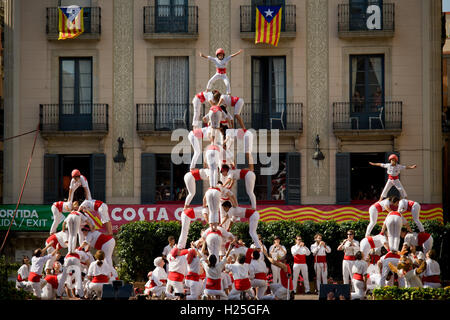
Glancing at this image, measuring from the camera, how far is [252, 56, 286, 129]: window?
34.2 metres

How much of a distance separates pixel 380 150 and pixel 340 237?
515 centimetres

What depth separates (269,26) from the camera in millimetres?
33375

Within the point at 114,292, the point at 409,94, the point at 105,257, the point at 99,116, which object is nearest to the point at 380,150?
the point at 409,94

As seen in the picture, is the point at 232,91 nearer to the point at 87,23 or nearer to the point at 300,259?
the point at 87,23

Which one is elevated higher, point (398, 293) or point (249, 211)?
point (249, 211)

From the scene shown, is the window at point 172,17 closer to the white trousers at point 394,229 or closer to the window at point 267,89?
the window at point 267,89

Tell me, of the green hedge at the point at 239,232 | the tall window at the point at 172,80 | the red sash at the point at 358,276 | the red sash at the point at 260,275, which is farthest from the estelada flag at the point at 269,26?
the red sash at the point at 260,275

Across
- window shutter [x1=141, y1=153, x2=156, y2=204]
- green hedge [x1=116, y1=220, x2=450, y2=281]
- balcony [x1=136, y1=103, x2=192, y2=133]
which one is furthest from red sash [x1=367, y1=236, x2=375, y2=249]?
window shutter [x1=141, y1=153, x2=156, y2=204]

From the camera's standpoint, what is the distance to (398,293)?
18.9m

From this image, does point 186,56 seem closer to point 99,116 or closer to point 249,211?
point 99,116

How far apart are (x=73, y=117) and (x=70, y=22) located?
377 cm

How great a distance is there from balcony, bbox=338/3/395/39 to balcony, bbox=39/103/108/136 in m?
9.95

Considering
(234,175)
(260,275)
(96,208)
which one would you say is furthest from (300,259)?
(96,208)

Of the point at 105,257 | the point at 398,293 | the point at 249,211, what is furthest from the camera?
the point at 105,257
